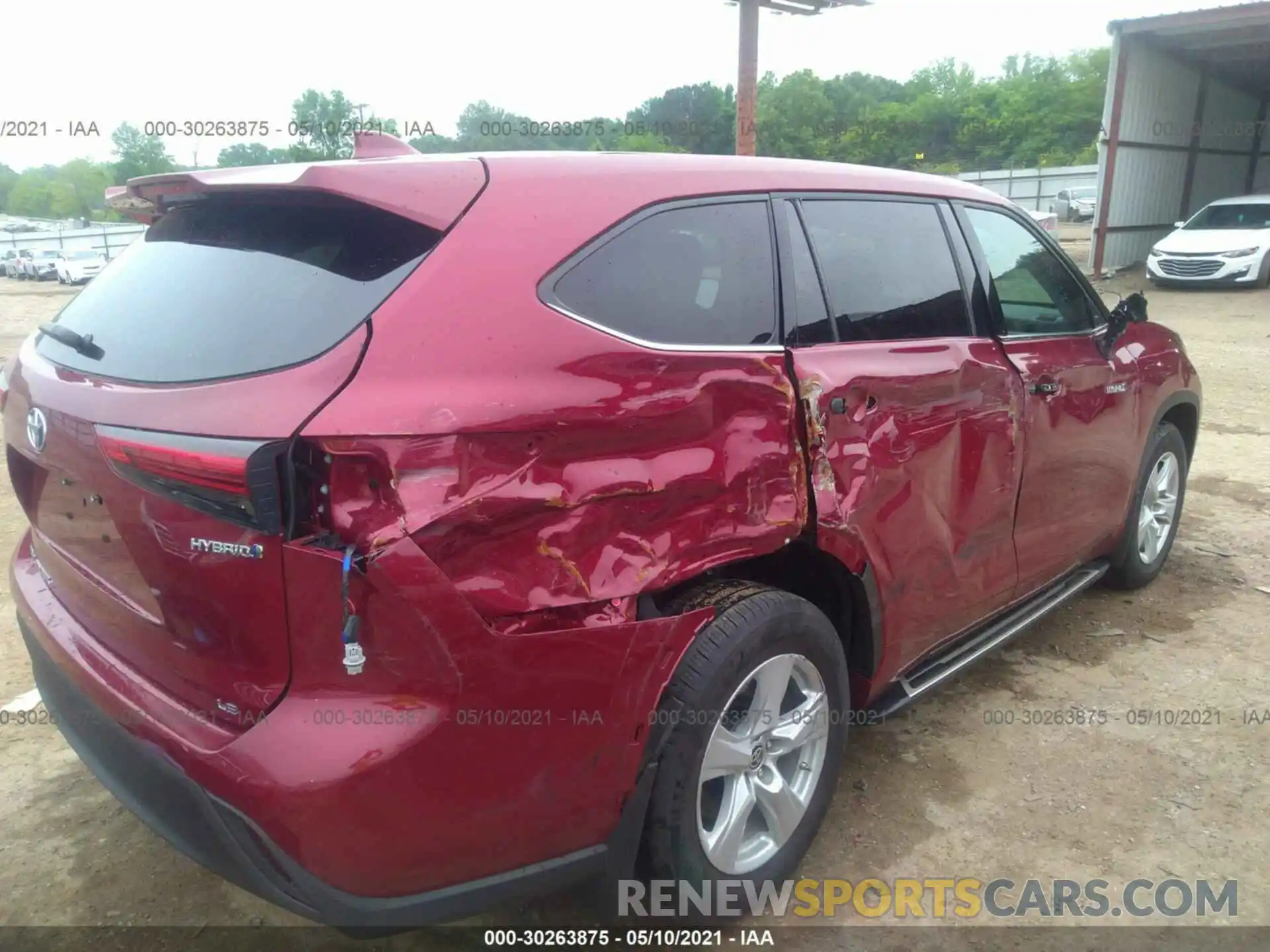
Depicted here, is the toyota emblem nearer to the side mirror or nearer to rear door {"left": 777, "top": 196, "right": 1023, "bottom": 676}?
rear door {"left": 777, "top": 196, "right": 1023, "bottom": 676}

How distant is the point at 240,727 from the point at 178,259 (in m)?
1.09

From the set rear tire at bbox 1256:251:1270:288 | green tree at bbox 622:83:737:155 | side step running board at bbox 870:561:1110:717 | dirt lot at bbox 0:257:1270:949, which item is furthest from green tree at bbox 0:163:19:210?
side step running board at bbox 870:561:1110:717

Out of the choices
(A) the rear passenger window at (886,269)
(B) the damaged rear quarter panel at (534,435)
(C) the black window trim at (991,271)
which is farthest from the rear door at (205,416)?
(C) the black window trim at (991,271)

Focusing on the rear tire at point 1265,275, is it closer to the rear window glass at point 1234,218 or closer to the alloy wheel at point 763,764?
the rear window glass at point 1234,218

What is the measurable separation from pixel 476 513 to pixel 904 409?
1356 millimetres

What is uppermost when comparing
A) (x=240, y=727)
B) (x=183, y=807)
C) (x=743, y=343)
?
(x=743, y=343)

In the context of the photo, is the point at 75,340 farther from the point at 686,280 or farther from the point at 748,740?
the point at 748,740

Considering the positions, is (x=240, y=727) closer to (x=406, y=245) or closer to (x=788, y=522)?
(x=406, y=245)

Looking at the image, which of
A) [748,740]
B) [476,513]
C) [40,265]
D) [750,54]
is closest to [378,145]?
[476,513]

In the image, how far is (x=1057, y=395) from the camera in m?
3.17

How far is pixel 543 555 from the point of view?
1.75 meters

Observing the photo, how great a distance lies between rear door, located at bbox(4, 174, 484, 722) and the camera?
1.62 metres

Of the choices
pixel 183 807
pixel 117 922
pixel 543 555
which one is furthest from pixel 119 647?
pixel 543 555

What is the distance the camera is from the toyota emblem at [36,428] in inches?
78.7
